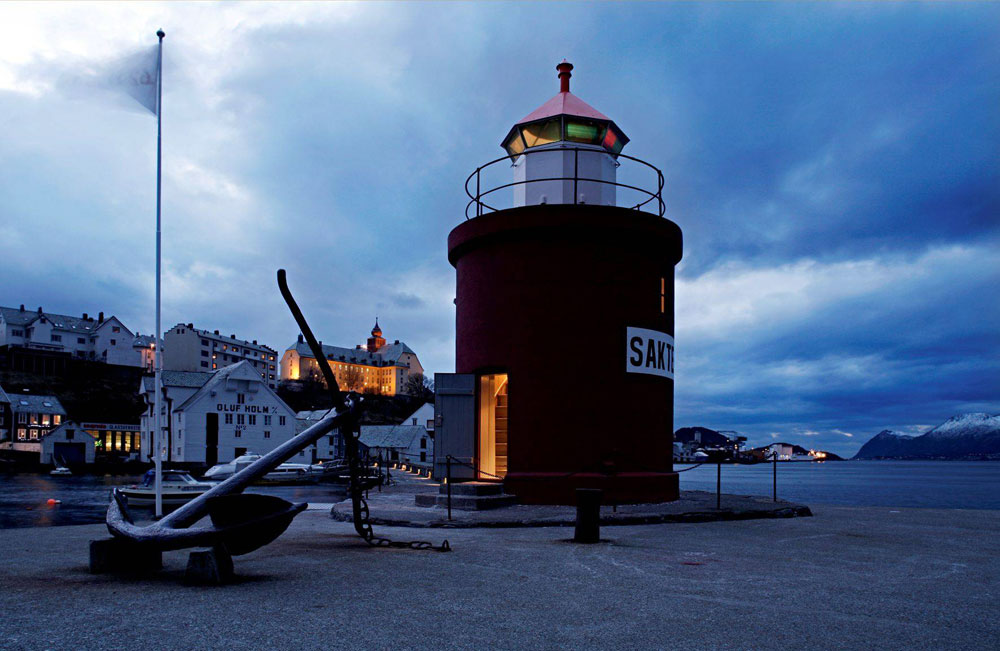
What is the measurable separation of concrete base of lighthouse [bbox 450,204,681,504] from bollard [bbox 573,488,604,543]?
430 cm

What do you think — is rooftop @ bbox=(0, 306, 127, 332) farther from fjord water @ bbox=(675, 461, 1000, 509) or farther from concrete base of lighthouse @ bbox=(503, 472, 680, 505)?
concrete base of lighthouse @ bbox=(503, 472, 680, 505)

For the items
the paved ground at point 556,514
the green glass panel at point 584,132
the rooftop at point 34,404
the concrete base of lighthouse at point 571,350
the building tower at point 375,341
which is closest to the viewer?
the paved ground at point 556,514

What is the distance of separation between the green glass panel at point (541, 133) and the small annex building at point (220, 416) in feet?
158

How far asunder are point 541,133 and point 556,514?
8290mm

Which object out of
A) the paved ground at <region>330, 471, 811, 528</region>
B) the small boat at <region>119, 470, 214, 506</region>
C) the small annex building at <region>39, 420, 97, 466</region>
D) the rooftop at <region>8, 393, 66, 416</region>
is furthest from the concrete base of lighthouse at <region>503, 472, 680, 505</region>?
the rooftop at <region>8, 393, 66, 416</region>

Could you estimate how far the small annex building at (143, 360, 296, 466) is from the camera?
56.9 m

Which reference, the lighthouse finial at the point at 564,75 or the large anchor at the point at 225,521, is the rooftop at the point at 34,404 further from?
the large anchor at the point at 225,521

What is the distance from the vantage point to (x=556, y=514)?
12867 mm

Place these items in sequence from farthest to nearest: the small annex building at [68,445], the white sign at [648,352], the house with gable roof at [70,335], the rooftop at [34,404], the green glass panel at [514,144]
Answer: the house with gable roof at [70,335] → the rooftop at [34,404] → the small annex building at [68,445] → the green glass panel at [514,144] → the white sign at [648,352]

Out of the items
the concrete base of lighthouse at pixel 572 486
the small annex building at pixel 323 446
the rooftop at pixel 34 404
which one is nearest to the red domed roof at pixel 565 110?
the concrete base of lighthouse at pixel 572 486

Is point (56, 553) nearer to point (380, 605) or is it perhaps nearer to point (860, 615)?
point (380, 605)

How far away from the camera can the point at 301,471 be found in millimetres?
54875

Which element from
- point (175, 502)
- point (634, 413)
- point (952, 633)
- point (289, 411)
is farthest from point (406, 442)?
point (952, 633)

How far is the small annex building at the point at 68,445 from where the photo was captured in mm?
61938
